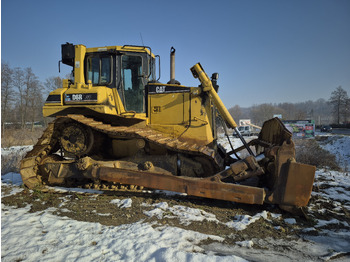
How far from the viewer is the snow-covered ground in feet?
8.96

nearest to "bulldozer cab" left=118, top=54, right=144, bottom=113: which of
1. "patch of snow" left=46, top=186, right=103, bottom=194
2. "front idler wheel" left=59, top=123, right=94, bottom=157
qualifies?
"front idler wheel" left=59, top=123, right=94, bottom=157

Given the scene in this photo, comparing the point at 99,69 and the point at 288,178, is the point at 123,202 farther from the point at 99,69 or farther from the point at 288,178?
the point at 99,69

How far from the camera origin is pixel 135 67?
17.9 ft

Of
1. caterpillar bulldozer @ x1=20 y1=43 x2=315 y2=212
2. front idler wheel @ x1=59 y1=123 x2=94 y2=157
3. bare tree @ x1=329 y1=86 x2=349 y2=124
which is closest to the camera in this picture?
caterpillar bulldozer @ x1=20 y1=43 x2=315 y2=212

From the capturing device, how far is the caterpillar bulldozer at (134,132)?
4.49 metres

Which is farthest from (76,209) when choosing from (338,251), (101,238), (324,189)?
(324,189)

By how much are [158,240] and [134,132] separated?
217cm

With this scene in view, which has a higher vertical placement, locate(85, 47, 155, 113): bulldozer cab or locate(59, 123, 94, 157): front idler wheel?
locate(85, 47, 155, 113): bulldozer cab

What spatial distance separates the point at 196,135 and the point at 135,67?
2.28 meters

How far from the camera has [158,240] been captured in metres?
3.06

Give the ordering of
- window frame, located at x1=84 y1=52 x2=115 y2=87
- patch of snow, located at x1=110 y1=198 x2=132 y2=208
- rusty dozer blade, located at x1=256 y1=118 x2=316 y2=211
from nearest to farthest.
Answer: rusty dozer blade, located at x1=256 y1=118 x2=316 y2=211
patch of snow, located at x1=110 y1=198 x2=132 y2=208
window frame, located at x1=84 y1=52 x2=115 y2=87

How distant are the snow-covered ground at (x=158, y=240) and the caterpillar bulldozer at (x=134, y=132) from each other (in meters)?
0.63

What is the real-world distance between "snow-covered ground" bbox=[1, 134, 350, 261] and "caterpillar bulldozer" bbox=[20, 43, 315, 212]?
0.63 m

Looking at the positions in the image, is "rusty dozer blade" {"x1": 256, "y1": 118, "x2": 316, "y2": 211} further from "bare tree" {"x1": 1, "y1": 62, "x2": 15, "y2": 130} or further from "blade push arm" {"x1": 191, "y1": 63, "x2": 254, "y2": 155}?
"bare tree" {"x1": 1, "y1": 62, "x2": 15, "y2": 130}
